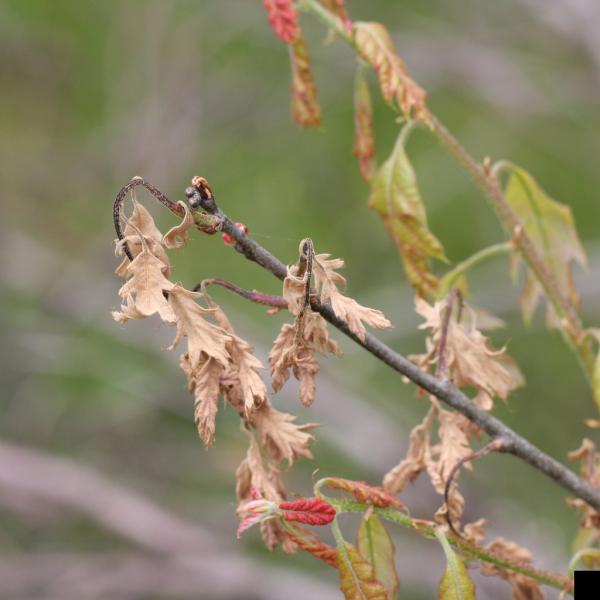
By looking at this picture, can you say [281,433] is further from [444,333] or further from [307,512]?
[444,333]

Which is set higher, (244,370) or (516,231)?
Result: (516,231)

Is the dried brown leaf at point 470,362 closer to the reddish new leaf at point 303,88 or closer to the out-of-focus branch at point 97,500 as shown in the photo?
the reddish new leaf at point 303,88

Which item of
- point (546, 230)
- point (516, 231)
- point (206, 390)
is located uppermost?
point (546, 230)

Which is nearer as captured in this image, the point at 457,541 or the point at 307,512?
the point at 307,512

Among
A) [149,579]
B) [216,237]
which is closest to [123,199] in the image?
[149,579]

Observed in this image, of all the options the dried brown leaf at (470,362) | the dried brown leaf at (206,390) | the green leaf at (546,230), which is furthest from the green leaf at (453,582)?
the green leaf at (546,230)

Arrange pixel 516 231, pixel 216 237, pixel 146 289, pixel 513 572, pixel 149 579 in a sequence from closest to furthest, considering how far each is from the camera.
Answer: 1. pixel 146 289
2. pixel 513 572
3. pixel 516 231
4. pixel 149 579
5. pixel 216 237

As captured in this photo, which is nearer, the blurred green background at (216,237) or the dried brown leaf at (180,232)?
the dried brown leaf at (180,232)

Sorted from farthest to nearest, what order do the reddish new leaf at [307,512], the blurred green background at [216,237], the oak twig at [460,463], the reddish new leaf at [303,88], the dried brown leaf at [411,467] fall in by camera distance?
the blurred green background at [216,237] < the reddish new leaf at [303,88] < the dried brown leaf at [411,467] < the oak twig at [460,463] < the reddish new leaf at [307,512]

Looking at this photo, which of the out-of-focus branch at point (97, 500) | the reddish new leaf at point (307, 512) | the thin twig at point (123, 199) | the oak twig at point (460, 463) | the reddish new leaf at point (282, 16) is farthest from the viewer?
the out-of-focus branch at point (97, 500)
